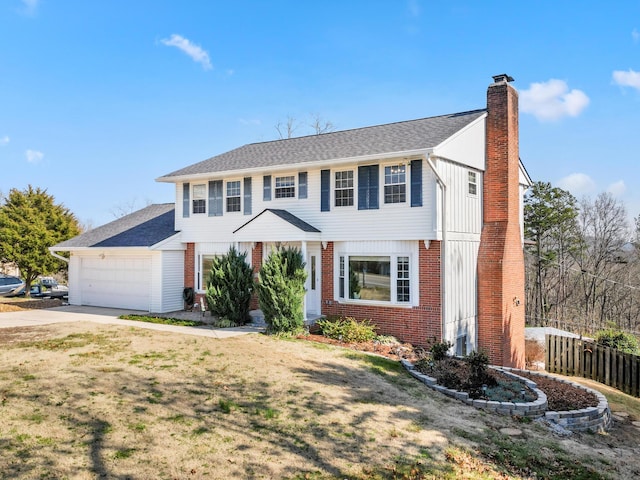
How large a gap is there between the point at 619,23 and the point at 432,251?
10.8m

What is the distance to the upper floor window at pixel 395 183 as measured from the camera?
1385 centimetres

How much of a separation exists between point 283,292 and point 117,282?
10059 millimetres

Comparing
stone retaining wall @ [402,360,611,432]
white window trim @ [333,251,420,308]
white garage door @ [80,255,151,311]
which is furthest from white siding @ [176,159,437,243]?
stone retaining wall @ [402,360,611,432]

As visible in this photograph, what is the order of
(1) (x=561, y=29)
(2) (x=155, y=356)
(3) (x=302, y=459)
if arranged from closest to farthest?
1. (3) (x=302, y=459)
2. (2) (x=155, y=356)
3. (1) (x=561, y=29)

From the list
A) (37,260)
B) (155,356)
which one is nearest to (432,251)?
(155,356)

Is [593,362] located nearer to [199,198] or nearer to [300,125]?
[199,198]

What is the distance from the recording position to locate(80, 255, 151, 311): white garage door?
1848 cm

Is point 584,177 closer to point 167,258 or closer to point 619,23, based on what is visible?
point 619,23

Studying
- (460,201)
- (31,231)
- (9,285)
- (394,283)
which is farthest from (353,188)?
(9,285)

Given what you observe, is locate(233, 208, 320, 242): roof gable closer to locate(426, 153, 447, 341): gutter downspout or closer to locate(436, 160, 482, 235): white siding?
locate(426, 153, 447, 341): gutter downspout

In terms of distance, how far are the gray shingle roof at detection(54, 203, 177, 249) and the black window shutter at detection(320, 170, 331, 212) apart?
23.9 feet

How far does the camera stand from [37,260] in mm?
24281

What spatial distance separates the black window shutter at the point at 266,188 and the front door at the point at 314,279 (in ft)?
8.57

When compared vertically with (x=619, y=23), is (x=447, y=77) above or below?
below
